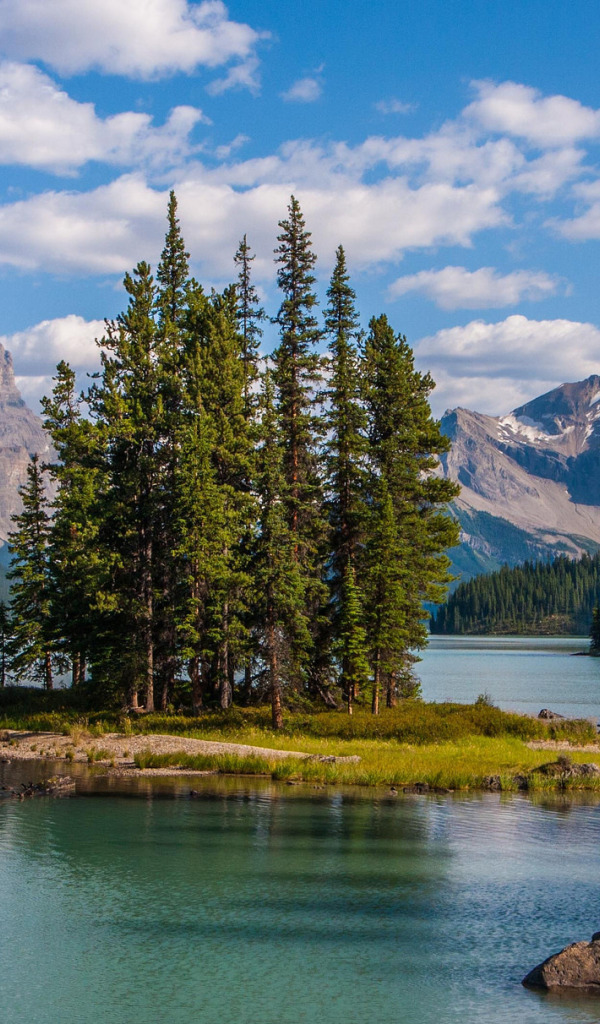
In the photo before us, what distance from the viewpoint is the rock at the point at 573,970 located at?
48.9 feet

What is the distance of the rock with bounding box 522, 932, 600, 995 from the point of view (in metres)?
14.9

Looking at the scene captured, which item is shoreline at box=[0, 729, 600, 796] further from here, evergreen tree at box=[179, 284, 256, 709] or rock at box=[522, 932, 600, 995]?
rock at box=[522, 932, 600, 995]

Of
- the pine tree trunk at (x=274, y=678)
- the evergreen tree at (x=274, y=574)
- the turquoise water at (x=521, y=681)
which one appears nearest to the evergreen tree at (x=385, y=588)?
the evergreen tree at (x=274, y=574)

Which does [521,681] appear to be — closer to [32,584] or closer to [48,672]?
[48,672]

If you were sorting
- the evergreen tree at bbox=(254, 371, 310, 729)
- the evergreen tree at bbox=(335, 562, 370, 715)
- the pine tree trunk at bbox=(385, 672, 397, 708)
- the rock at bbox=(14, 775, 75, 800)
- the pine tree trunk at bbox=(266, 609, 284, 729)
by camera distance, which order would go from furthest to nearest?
1. the pine tree trunk at bbox=(385, 672, 397, 708)
2. the evergreen tree at bbox=(335, 562, 370, 715)
3. the pine tree trunk at bbox=(266, 609, 284, 729)
4. the evergreen tree at bbox=(254, 371, 310, 729)
5. the rock at bbox=(14, 775, 75, 800)

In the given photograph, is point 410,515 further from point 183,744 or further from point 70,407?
point 70,407

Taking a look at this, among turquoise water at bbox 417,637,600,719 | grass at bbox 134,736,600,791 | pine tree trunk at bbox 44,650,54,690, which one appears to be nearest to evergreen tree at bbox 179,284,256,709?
grass at bbox 134,736,600,791

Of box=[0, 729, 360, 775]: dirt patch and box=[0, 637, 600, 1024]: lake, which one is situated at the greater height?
box=[0, 729, 360, 775]: dirt patch

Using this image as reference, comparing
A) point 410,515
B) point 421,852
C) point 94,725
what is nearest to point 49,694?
point 94,725

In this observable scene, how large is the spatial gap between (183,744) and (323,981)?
25.9 meters

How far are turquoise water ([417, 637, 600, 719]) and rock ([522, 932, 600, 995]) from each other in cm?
4987

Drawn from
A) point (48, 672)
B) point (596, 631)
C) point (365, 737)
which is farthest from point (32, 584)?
point (596, 631)

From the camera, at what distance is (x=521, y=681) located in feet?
334

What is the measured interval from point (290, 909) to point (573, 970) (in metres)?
6.58
